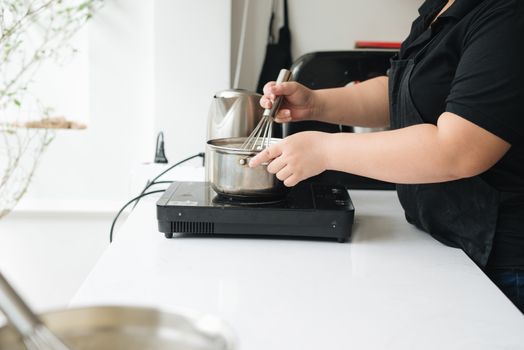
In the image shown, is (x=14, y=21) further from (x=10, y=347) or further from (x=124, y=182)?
(x=10, y=347)

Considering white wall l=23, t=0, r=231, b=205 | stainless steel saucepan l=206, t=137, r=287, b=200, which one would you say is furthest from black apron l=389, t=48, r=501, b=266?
white wall l=23, t=0, r=231, b=205

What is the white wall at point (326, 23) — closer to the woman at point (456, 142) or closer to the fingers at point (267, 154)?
the woman at point (456, 142)

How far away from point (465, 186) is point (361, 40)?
93 cm

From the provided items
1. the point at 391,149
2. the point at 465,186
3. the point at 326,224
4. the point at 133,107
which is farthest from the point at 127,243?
the point at 133,107

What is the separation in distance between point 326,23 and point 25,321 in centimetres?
162

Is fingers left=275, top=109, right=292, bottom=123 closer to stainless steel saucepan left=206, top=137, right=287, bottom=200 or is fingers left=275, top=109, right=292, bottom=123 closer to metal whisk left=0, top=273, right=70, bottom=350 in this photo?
stainless steel saucepan left=206, top=137, right=287, bottom=200

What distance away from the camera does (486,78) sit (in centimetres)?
84

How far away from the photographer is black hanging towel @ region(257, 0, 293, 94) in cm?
181

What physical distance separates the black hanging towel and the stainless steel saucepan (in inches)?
31.7

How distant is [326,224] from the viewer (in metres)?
1.03

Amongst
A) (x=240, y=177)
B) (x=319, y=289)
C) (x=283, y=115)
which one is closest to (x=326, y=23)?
(x=283, y=115)

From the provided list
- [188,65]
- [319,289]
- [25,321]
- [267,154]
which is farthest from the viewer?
[188,65]

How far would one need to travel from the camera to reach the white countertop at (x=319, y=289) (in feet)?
2.33

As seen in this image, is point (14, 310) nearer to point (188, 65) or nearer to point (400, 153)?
point (400, 153)
